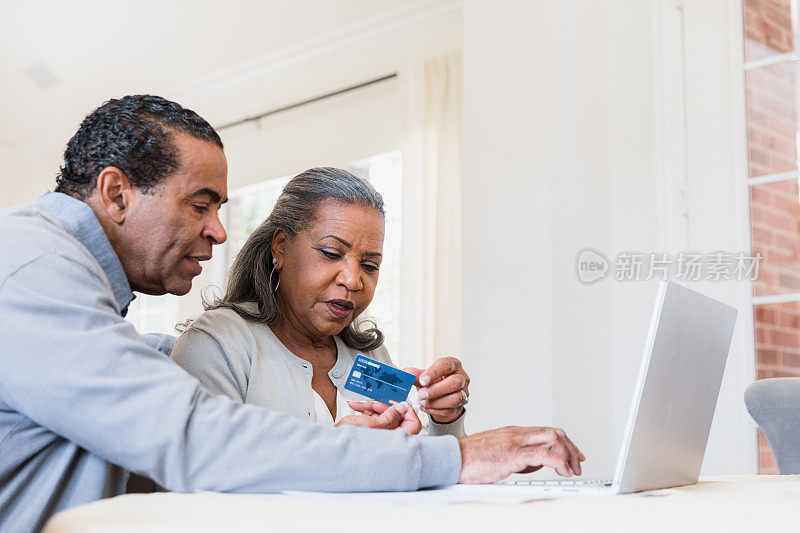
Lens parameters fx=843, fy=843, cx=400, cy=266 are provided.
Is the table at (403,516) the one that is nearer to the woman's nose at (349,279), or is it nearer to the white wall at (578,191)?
the woman's nose at (349,279)

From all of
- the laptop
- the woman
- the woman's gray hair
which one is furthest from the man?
the woman's gray hair

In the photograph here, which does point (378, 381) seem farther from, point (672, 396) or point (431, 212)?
point (431, 212)

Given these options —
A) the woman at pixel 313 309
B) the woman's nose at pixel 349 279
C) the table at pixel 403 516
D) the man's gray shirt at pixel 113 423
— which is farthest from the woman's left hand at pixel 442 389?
the table at pixel 403 516

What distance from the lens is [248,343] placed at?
1684 mm

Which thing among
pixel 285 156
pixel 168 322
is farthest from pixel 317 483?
pixel 168 322

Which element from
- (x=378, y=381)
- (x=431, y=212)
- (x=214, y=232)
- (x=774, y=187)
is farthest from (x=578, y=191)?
(x=214, y=232)

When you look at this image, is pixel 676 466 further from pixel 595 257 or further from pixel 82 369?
pixel 595 257

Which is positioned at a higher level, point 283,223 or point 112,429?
point 283,223

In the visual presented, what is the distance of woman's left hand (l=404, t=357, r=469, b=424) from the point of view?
1.71 m

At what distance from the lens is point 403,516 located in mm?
759

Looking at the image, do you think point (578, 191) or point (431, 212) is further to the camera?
point (431, 212)

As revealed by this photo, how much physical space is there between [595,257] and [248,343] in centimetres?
170

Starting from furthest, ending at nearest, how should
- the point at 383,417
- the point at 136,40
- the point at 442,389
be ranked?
1. the point at 136,40
2. the point at 442,389
3. the point at 383,417

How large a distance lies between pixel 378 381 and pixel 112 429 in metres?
0.72
